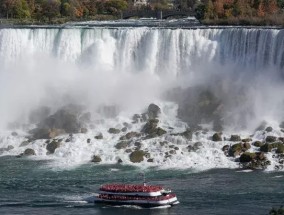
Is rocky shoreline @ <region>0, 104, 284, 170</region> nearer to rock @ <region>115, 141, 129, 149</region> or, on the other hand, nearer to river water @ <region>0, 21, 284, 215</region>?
rock @ <region>115, 141, 129, 149</region>

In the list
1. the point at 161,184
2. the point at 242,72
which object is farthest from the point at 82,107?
the point at 161,184

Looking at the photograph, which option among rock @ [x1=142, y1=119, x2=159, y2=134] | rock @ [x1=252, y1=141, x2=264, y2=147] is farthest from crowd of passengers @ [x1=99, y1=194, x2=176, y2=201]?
rock @ [x1=142, y1=119, x2=159, y2=134]

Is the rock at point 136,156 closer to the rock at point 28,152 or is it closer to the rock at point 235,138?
the rock at point 235,138

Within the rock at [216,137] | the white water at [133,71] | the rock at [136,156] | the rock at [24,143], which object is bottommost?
the rock at [24,143]

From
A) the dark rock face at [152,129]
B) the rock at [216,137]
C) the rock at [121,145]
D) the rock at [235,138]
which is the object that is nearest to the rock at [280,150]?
the rock at [235,138]

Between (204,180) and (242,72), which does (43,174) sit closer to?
(204,180)
